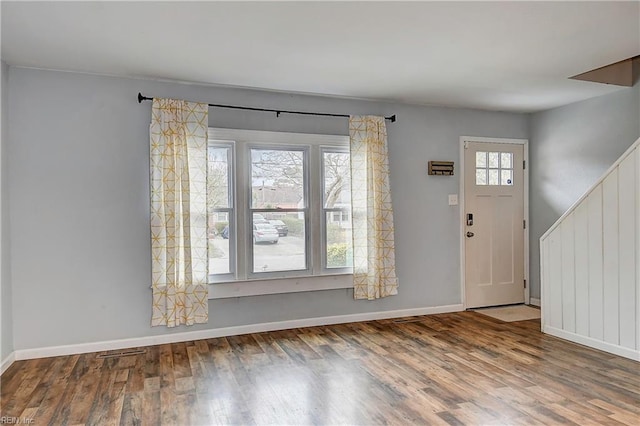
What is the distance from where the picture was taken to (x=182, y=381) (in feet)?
10.1

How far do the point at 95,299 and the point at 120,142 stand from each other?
4.48 ft

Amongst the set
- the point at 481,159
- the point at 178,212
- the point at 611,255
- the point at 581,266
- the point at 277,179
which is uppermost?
the point at 481,159

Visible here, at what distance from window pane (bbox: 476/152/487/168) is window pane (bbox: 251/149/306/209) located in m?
2.21

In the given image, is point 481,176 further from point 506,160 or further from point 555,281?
point 555,281

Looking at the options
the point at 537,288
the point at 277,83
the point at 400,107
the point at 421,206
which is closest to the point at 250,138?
the point at 277,83

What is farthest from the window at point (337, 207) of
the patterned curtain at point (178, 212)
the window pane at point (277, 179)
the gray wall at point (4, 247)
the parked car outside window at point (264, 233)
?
the gray wall at point (4, 247)

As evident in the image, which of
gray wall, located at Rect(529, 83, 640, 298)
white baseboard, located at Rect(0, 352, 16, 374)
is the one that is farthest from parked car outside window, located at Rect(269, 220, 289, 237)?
gray wall, located at Rect(529, 83, 640, 298)

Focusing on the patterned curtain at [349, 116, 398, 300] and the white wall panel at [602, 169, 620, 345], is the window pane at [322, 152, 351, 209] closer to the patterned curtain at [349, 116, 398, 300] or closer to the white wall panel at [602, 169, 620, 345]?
the patterned curtain at [349, 116, 398, 300]

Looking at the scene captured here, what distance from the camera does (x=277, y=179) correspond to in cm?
436

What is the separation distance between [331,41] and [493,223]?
333cm

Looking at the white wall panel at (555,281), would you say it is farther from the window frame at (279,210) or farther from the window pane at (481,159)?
the window frame at (279,210)

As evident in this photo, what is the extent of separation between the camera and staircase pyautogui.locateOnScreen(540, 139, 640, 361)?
3447 mm

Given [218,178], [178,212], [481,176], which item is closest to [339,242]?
[218,178]

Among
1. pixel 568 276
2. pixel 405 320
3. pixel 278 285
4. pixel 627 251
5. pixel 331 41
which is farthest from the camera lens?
pixel 405 320
